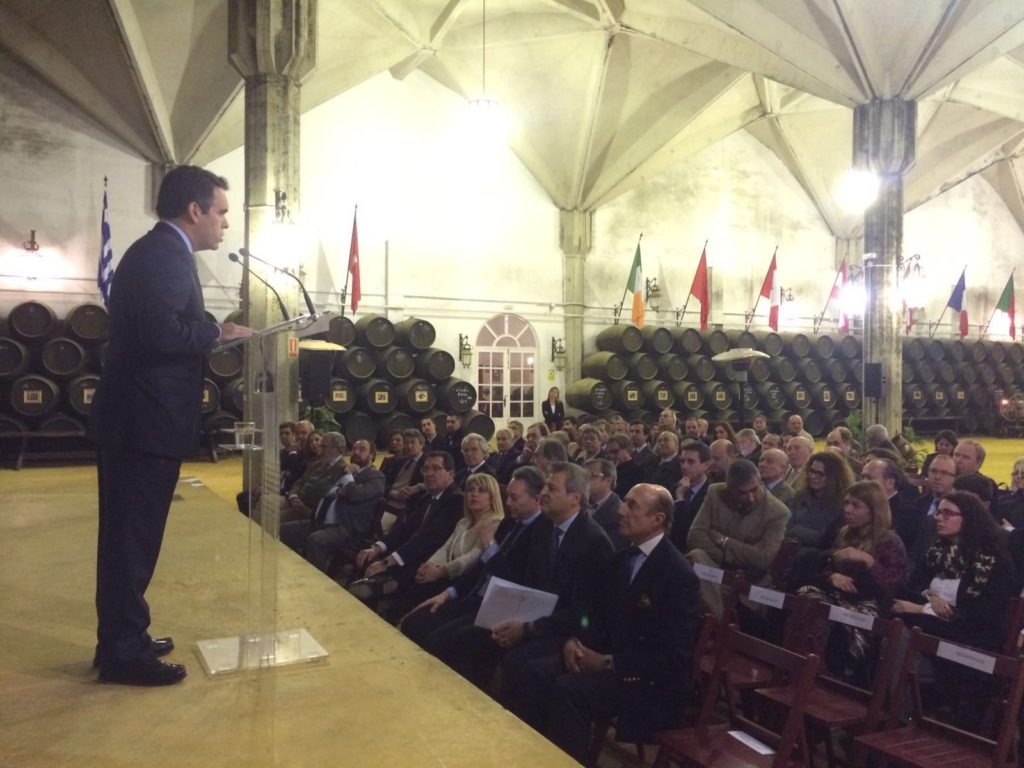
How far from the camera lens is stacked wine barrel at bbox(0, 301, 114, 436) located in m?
12.3

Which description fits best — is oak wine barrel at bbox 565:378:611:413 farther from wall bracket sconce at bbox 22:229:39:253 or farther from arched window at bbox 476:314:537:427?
wall bracket sconce at bbox 22:229:39:253

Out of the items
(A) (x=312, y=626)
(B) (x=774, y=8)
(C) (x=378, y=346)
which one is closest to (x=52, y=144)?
(C) (x=378, y=346)

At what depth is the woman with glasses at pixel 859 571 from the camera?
11.7 feet

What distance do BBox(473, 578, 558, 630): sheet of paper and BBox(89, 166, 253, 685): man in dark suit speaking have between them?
4.34 feet

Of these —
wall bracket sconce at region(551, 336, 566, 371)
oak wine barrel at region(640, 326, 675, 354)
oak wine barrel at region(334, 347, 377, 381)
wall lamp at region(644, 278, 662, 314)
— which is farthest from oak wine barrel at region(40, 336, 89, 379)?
wall lamp at region(644, 278, 662, 314)

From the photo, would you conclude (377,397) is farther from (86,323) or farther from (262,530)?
(262,530)

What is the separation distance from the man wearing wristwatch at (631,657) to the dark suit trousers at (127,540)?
4.67 ft

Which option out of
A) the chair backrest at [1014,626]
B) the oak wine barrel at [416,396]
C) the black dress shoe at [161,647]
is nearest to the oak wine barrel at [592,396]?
the oak wine barrel at [416,396]

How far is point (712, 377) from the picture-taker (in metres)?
18.2

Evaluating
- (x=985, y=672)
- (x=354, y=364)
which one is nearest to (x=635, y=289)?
(x=354, y=364)

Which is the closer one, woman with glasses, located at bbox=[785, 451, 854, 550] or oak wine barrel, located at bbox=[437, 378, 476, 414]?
woman with glasses, located at bbox=[785, 451, 854, 550]

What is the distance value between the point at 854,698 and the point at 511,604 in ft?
4.52

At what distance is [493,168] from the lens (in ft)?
56.0

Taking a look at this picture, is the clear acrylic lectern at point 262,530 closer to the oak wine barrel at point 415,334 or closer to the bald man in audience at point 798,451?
the bald man in audience at point 798,451
